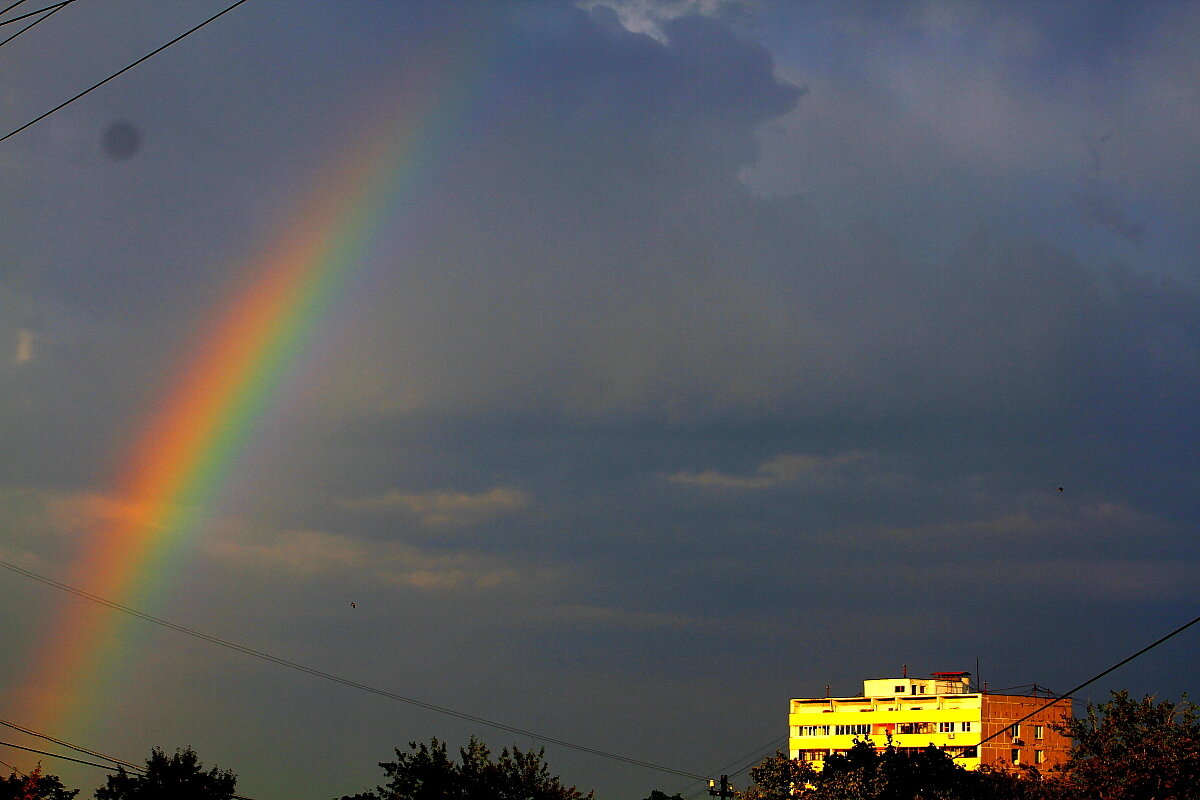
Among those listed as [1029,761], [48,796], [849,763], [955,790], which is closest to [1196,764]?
[955,790]

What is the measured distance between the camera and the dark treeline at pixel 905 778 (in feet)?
150

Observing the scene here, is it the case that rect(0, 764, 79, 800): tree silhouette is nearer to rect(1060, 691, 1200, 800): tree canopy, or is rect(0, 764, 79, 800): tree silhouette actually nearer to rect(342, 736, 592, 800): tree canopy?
rect(342, 736, 592, 800): tree canopy

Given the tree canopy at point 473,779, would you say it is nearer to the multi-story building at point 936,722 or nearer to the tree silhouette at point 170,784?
the tree silhouette at point 170,784

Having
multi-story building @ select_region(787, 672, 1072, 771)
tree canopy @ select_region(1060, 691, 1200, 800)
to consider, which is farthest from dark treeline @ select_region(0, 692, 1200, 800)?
multi-story building @ select_region(787, 672, 1072, 771)

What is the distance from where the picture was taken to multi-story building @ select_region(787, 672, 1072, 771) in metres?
116

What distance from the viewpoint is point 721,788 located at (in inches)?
4584

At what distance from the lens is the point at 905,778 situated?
6253 centimetres

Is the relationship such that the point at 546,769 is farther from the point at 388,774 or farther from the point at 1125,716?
the point at 1125,716

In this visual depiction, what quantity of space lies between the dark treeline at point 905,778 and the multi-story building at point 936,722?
47.5 metres

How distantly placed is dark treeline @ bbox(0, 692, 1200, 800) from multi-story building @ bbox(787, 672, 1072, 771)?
47.5 meters

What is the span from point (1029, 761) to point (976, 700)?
22.4 ft

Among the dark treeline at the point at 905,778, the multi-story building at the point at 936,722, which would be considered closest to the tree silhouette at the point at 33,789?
the dark treeline at the point at 905,778

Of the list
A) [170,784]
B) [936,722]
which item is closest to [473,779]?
[170,784]

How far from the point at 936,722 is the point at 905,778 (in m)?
61.5
